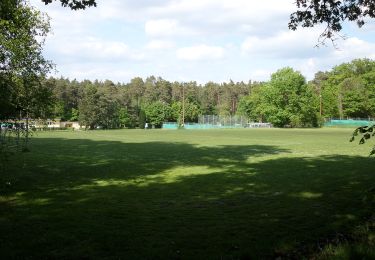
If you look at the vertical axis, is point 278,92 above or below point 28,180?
above

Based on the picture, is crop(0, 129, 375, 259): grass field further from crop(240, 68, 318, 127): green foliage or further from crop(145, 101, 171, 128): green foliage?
crop(145, 101, 171, 128): green foliage

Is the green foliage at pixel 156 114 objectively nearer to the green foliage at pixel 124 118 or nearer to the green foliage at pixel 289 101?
the green foliage at pixel 124 118

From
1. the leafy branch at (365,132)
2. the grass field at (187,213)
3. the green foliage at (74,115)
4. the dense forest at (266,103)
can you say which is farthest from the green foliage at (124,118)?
the leafy branch at (365,132)

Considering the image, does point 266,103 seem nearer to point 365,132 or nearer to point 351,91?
point 351,91

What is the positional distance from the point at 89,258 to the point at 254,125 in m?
109

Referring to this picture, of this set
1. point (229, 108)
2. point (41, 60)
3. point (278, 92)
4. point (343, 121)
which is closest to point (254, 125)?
point (278, 92)

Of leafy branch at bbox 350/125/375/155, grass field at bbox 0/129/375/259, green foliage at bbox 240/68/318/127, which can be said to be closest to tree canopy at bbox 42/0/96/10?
grass field at bbox 0/129/375/259

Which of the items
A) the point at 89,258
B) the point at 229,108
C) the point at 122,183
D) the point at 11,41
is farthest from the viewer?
the point at 229,108

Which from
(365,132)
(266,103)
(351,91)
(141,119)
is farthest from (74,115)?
(365,132)

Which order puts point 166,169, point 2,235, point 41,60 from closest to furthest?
point 2,235 < point 166,169 < point 41,60

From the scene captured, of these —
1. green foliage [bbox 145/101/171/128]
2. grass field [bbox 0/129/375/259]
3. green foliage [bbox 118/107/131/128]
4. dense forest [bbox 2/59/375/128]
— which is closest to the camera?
grass field [bbox 0/129/375/259]

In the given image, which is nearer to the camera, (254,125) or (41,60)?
(41,60)

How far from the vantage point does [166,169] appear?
58.8 ft

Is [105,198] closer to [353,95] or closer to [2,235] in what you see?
[2,235]
